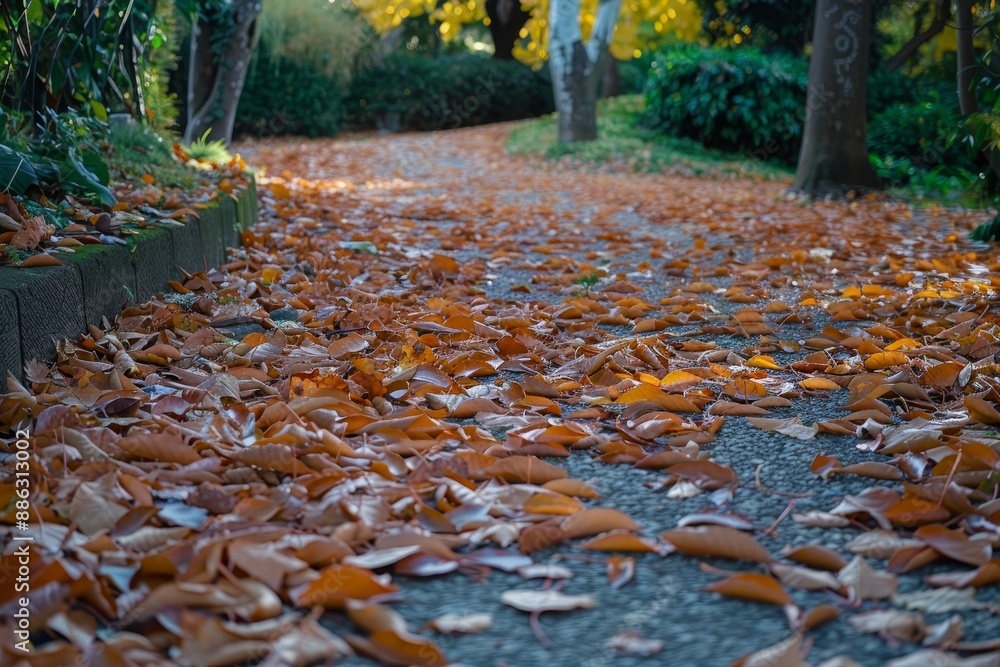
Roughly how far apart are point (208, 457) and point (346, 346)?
0.94 m

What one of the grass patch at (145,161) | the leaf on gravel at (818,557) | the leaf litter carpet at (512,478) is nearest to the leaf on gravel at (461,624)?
the leaf litter carpet at (512,478)

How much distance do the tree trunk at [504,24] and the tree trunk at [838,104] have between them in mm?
14047

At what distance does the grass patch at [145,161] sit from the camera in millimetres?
4133

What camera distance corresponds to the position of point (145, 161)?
451 cm

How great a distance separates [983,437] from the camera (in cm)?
210

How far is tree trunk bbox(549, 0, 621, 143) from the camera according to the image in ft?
38.3

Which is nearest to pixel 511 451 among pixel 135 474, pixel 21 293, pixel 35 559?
pixel 135 474

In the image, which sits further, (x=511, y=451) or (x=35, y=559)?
(x=511, y=451)

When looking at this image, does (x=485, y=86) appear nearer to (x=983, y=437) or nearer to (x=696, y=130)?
(x=696, y=130)

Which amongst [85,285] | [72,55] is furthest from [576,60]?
[85,285]

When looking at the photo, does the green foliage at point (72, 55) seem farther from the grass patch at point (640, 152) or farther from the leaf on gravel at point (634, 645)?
the grass patch at point (640, 152)

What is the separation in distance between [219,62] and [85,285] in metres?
5.72

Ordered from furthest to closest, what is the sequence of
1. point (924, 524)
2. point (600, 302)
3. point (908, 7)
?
point (908, 7)
point (600, 302)
point (924, 524)

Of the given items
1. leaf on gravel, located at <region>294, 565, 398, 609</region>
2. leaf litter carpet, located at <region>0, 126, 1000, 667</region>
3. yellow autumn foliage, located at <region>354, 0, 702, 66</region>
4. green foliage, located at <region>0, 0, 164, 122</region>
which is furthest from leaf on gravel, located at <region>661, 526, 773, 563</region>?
yellow autumn foliage, located at <region>354, 0, 702, 66</region>
